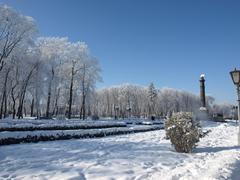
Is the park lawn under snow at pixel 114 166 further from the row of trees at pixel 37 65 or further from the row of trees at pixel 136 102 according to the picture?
the row of trees at pixel 136 102

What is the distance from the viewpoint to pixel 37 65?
42562 mm

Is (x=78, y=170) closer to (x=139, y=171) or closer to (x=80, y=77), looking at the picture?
(x=139, y=171)

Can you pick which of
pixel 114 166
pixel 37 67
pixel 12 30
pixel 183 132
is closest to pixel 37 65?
pixel 37 67

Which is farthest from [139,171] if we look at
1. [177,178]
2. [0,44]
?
[0,44]

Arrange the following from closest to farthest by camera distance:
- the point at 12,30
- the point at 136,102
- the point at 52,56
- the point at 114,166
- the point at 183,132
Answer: the point at 114,166 → the point at 183,132 → the point at 12,30 → the point at 52,56 → the point at 136,102

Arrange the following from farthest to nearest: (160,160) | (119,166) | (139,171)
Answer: (160,160)
(119,166)
(139,171)

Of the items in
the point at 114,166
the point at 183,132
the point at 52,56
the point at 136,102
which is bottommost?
the point at 114,166

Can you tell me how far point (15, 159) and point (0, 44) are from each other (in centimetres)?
2740

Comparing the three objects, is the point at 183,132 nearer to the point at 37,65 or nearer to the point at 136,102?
the point at 37,65

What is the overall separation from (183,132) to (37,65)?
34628mm

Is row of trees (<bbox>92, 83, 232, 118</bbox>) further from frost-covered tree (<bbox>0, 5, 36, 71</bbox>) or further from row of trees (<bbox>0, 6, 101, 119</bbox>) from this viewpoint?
frost-covered tree (<bbox>0, 5, 36, 71</bbox>)

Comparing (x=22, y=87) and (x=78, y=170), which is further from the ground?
(x=22, y=87)

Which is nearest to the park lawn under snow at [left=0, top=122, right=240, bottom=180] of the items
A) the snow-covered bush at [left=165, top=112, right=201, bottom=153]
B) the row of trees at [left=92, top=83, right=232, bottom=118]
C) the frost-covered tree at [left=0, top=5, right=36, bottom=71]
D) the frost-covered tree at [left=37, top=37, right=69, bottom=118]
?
the snow-covered bush at [left=165, top=112, right=201, bottom=153]

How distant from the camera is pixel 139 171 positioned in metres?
7.47
